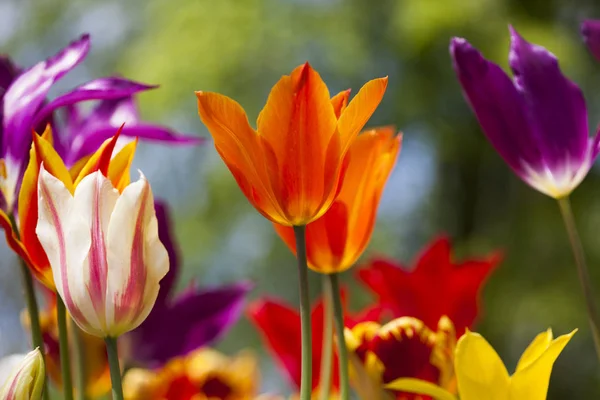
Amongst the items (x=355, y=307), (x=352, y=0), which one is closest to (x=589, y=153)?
(x=355, y=307)

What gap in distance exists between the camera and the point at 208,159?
3764mm

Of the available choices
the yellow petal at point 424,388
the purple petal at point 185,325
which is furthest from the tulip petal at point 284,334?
the yellow petal at point 424,388

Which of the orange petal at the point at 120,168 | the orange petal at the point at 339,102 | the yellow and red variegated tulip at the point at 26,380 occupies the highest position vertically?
the orange petal at the point at 339,102

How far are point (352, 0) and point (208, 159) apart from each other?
1.01 meters

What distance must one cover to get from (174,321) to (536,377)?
151 millimetres

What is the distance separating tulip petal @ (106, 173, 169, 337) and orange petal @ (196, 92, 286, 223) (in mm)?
24

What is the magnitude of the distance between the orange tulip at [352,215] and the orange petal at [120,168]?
5 cm

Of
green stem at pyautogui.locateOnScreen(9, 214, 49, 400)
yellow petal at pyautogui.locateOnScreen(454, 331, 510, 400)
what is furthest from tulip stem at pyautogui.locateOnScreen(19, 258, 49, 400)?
yellow petal at pyautogui.locateOnScreen(454, 331, 510, 400)

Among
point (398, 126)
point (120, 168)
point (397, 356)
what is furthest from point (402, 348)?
point (398, 126)

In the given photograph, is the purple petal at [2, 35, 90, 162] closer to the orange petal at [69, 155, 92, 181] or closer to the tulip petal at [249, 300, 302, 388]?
the orange petal at [69, 155, 92, 181]

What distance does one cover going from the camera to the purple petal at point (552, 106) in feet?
0.83

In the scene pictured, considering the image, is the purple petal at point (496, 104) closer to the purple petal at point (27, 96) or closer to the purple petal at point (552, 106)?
the purple petal at point (552, 106)

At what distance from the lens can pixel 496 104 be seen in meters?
0.25

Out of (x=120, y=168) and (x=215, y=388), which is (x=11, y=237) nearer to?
(x=120, y=168)
